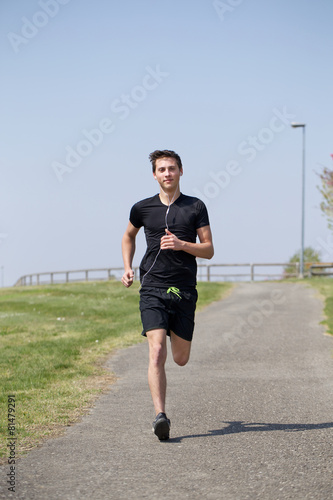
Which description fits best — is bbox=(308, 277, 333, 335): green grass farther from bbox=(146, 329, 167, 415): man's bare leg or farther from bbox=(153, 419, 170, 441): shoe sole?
bbox=(153, 419, 170, 441): shoe sole

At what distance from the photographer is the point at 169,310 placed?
18.8 ft

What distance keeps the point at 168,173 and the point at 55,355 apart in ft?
19.0

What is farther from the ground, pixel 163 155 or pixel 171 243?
pixel 163 155

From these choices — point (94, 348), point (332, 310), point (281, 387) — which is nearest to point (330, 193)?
point (332, 310)

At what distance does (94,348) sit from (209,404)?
197 inches

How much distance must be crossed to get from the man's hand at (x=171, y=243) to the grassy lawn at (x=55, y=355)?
192cm

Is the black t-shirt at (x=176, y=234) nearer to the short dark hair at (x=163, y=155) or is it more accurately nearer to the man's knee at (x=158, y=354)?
the short dark hair at (x=163, y=155)

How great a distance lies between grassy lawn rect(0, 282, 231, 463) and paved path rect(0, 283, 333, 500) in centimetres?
31

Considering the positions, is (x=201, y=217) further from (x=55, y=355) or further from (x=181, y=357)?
(x=55, y=355)

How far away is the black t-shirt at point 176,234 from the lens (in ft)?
18.8

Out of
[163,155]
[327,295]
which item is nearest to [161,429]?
[163,155]

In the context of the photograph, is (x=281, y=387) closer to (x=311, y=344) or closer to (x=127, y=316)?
(x=311, y=344)

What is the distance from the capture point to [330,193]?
37.7 m

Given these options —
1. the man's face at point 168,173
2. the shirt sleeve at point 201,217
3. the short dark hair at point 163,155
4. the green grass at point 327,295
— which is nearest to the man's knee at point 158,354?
the shirt sleeve at point 201,217
